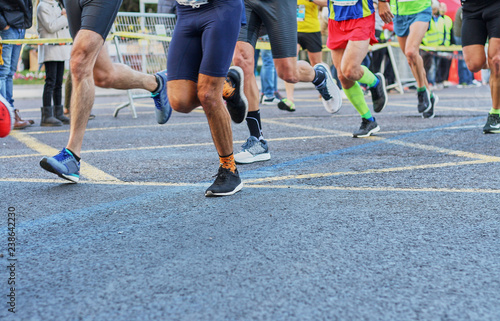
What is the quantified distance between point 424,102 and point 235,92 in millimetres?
4574

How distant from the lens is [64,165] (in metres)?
4.27

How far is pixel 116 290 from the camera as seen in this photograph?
2.26 meters

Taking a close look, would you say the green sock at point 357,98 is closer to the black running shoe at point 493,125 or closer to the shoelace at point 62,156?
the black running shoe at point 493,125

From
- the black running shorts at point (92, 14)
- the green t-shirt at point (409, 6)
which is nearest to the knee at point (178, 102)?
the black running shorts at point (92, 14)

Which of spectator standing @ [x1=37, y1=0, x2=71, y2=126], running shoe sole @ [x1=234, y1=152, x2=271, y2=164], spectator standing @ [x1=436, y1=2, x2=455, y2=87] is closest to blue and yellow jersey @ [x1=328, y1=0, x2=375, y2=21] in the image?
running shoe sole @ [x1=234, y1=152, x2=271, y2=164]

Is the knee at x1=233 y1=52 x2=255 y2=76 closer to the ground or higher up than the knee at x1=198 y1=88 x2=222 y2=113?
closer to the ground

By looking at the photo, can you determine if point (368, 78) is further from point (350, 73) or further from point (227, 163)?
point (227, 163)

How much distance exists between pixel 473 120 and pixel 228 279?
616 cm

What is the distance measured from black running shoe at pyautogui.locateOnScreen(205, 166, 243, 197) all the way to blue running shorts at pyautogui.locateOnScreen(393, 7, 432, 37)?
5.31m

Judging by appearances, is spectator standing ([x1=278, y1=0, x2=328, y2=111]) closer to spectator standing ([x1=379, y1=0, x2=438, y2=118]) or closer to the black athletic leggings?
spectator standing ([x1=379, y1=0, x2=438, y2=118])

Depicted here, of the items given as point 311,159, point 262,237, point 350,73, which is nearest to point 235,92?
point 311,159

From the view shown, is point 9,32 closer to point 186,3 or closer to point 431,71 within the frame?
point 186,3

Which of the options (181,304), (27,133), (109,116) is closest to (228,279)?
(181,304)

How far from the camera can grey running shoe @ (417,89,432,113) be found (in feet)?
27.2
